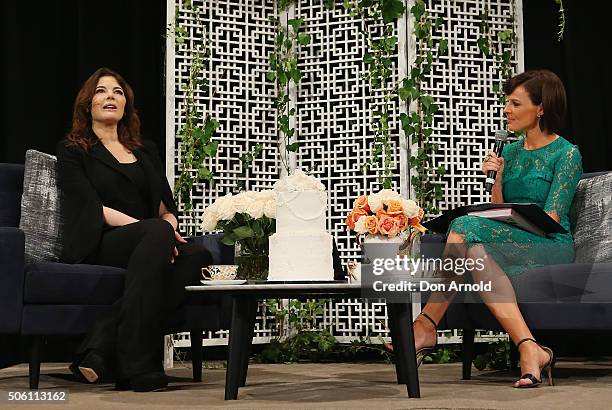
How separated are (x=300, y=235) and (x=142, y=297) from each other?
72cm

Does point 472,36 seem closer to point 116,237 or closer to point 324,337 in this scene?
point 324,337

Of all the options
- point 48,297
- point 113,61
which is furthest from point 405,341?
point 113,61

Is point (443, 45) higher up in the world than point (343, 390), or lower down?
higher up

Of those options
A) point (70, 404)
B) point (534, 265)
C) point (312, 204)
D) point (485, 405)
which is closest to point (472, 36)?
point (534, 265)

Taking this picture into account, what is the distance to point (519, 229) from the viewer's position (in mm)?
3859

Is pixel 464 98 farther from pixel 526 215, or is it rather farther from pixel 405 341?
pixel 405 341

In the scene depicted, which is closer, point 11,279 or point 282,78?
point 11,279

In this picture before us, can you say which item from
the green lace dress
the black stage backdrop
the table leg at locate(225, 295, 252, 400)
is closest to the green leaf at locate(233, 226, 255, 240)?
the table leg at locate(225, 295, 252, 400)

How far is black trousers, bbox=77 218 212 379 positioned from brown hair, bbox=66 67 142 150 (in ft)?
1.89

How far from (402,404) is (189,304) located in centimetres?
131

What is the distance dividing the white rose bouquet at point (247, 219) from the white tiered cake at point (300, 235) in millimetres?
127

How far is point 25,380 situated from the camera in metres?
3.99

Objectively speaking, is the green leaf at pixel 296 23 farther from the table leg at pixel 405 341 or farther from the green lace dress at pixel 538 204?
the table leg at pixel 405 341

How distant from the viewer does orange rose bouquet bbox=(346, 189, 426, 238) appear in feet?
10.8
